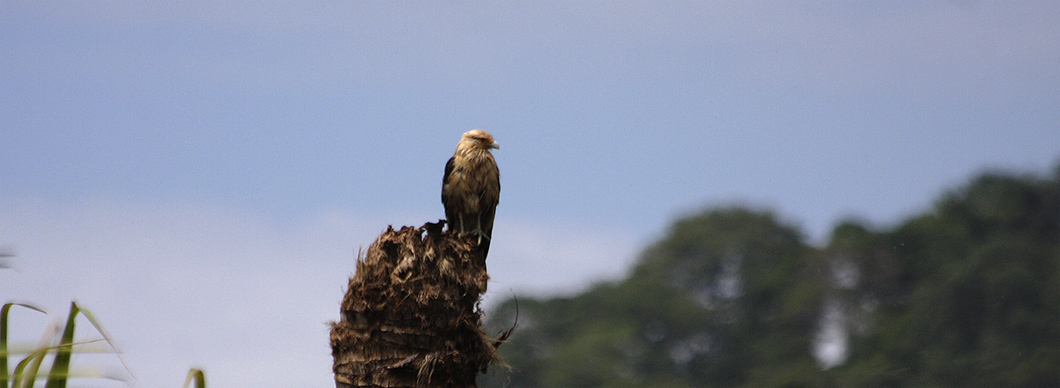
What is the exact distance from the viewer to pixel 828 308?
146ft

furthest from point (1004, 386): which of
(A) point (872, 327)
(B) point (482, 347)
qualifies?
(B) point (482, 347)

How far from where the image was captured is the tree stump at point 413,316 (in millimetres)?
5809

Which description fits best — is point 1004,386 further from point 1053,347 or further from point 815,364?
point 815,364

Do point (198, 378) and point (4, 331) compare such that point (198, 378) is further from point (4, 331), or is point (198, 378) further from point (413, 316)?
point (413, 316)

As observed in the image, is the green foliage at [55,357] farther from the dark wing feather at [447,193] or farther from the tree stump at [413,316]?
the dark wing feather at [447,193]

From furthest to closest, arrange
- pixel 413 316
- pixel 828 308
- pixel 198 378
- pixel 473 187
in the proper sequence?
1. pixel 828 308
2. pixel 473 187
3. pixel 413 316
4. pixel 198 378

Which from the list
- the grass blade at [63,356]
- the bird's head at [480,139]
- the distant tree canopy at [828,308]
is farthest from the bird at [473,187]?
the distant tree canopy at [828,308]

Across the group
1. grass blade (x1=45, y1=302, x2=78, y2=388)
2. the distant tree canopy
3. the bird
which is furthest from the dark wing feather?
the distant tree canopy

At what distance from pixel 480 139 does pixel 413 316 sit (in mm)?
2629

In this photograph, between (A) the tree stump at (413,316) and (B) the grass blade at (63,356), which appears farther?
(A) the tree stump at (413,316)

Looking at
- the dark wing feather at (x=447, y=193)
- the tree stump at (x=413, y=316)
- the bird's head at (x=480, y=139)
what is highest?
the bird's head at (x=480, y=139)

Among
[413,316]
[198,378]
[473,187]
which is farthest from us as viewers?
[473,187]

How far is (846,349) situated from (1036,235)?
8.93m

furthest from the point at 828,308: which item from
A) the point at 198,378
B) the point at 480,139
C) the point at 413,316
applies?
the point at 198,378
